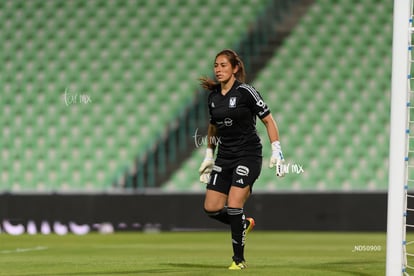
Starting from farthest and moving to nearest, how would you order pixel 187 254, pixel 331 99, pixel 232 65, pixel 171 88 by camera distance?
pixel 171 88, pixel 331 99, pixel 187 254, pixel 232 65

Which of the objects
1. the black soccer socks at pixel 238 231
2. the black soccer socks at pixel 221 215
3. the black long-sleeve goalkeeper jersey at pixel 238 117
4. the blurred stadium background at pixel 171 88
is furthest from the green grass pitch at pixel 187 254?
the blurred stadium background at pixel 171 88

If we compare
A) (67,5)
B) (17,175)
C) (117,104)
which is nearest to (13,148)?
(17,175)

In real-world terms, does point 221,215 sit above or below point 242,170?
below

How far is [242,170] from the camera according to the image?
7445 mm

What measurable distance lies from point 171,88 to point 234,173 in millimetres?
9089

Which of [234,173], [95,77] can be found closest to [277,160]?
[234,173]

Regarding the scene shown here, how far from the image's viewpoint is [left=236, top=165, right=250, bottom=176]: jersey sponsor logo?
744cm

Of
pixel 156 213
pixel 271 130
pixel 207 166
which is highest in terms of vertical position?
pixel 271 130

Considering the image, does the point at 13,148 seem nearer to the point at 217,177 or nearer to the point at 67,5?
the point at 67,5

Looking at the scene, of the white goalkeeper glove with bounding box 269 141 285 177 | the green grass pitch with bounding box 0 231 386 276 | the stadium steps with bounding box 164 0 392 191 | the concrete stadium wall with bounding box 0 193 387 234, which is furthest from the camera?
the stadium steps with bounding box 164 0 392 191

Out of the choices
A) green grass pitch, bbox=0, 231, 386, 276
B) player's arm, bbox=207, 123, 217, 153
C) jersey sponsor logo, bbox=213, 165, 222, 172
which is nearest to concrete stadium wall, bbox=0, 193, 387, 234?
Result: green grass pitch, bbox=0, 231, 386, 276

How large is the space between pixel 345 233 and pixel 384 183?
1345 millimetres

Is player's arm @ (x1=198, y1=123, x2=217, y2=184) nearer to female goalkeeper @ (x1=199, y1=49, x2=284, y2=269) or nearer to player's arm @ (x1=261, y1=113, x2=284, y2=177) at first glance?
female goalkeeper @ (x1=199, y1=49, x2=284, y2=269)

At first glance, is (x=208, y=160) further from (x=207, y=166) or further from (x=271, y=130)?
(x=271, y=130)
